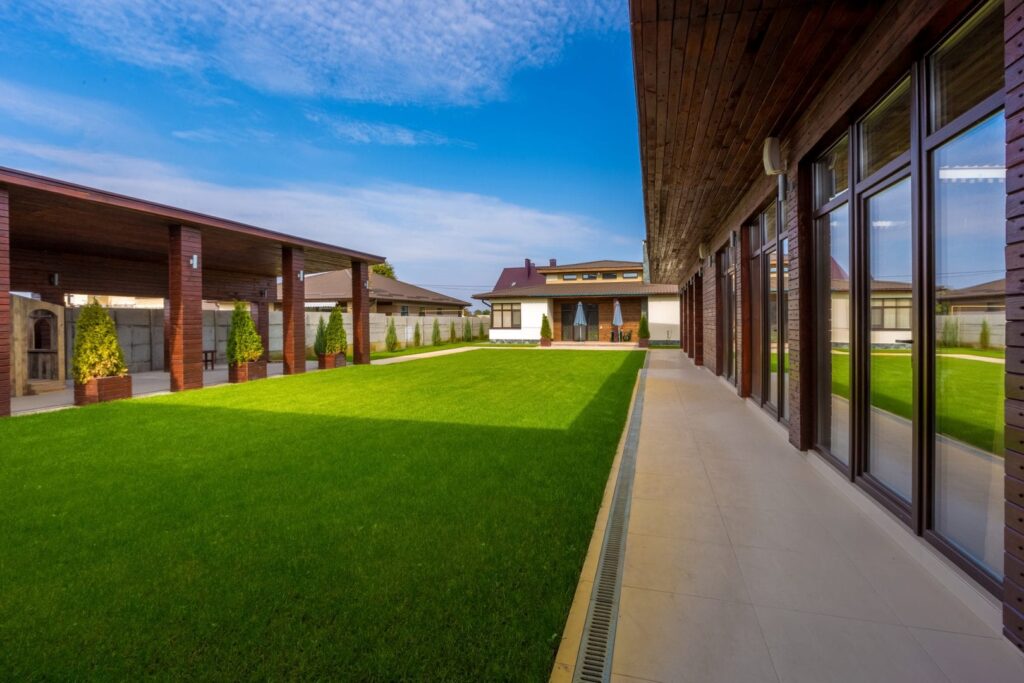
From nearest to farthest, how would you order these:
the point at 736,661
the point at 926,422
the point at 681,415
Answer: the point at 736,661
the point at 926,422
the point at 681,415

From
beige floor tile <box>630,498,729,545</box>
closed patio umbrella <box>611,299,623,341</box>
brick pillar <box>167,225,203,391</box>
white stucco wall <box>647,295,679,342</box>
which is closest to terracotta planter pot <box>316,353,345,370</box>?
brick pillar <box>167,225,203,391</box>

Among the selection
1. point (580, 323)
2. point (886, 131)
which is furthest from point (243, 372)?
point (580, 323)

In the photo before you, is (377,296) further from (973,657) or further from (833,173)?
(973,657)

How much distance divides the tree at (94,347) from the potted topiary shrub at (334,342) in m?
5.74

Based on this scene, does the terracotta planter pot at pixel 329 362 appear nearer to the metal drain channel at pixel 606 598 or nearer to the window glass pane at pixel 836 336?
the metal drain channel at pixel 606 598

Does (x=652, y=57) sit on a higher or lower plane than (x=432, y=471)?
higher

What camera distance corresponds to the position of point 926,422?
267 centimetres

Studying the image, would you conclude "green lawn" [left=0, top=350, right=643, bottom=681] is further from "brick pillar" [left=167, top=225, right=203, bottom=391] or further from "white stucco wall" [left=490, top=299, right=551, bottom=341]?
"white stucco wall" [left=490, top=299, right=551, bottom=341]

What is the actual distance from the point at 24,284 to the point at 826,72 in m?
18.0

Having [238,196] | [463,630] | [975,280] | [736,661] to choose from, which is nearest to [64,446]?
[463,630]

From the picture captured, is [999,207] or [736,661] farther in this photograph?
[999,207]

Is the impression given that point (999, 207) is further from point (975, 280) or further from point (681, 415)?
point (681, 415)

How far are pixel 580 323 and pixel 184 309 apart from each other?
19.5 meters

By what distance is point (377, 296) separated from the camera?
27422 mm
